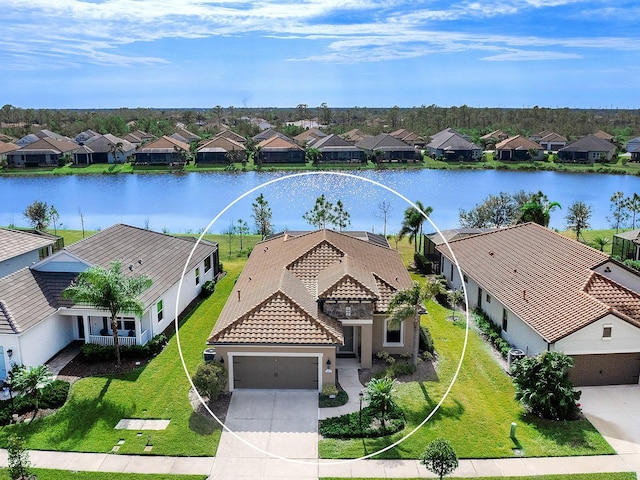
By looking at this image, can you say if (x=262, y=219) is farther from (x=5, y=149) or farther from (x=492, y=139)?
(x=492, y=139)

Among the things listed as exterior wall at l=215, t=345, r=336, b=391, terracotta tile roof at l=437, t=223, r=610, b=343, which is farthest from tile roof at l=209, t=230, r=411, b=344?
terracotta tile roof at l=437, t=223, r=610, b=343

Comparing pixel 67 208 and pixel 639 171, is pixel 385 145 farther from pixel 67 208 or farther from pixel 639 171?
pixel 67 208

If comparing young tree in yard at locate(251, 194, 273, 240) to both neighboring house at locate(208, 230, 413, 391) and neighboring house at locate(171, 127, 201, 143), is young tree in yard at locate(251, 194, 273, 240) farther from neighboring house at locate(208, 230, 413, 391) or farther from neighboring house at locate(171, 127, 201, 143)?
neighboring house at locate(171, 127, 201, 143)

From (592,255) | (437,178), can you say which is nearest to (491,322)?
(592,255)

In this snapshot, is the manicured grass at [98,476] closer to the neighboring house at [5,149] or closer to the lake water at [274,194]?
the lake water at [274,194]

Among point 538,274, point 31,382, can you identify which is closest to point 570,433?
point 538,274
